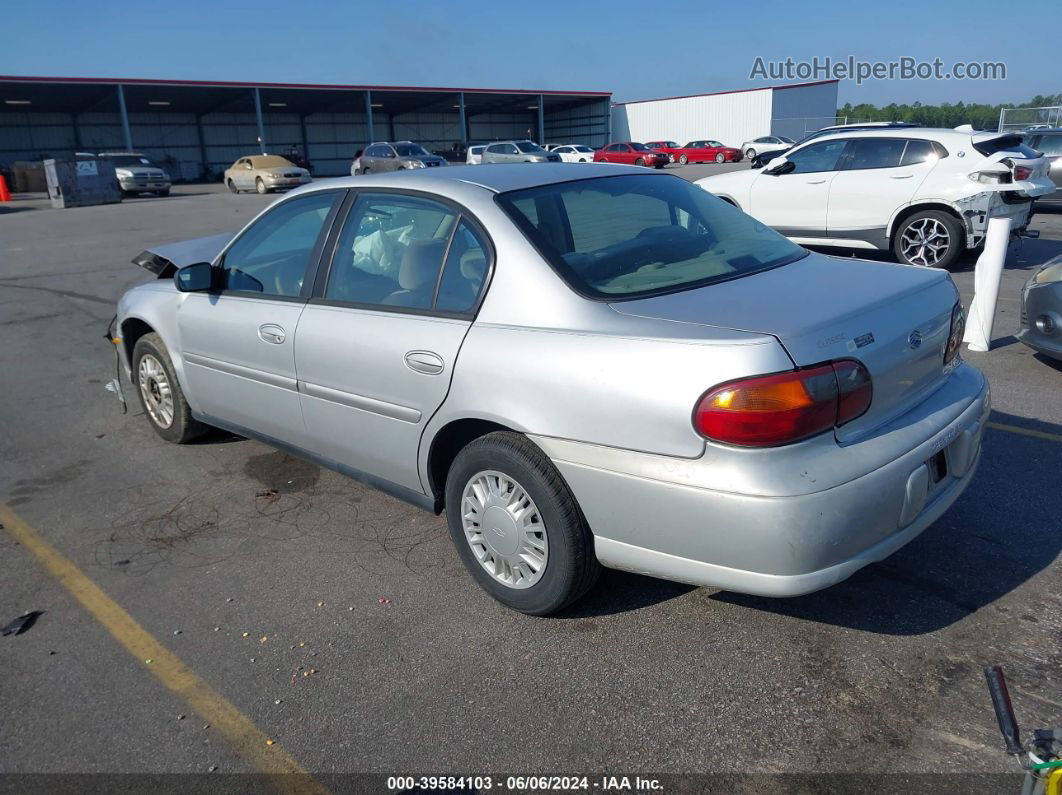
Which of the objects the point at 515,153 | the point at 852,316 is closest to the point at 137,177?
the point at 515,153

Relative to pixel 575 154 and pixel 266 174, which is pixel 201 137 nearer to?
pixel 266 174

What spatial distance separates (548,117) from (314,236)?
70.6 meters

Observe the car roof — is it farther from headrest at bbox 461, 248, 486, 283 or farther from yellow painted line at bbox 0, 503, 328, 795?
yellow painted line at bbox 0, 503, 328, 795

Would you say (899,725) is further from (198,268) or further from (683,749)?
(198,268)

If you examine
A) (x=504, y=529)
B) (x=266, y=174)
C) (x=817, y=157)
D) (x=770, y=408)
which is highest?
(x=266, y=174)

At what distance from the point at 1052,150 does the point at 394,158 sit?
25528 millimetres

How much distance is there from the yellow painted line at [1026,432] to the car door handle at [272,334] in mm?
4098

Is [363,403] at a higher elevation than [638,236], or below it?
below

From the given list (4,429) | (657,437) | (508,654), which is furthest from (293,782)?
(4,429)

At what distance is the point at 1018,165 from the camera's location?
9555 mm

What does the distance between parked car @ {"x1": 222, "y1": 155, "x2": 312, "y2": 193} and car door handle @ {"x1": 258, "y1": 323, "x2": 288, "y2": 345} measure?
3172 cm

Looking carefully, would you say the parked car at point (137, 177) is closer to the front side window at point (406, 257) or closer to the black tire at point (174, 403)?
the black tire at point (174, 403)

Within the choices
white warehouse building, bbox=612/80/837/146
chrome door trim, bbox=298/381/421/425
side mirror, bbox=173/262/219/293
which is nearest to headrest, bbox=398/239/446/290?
chrome door trim, bbox=298/381/421/425

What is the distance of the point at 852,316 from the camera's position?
2719 millimetres
